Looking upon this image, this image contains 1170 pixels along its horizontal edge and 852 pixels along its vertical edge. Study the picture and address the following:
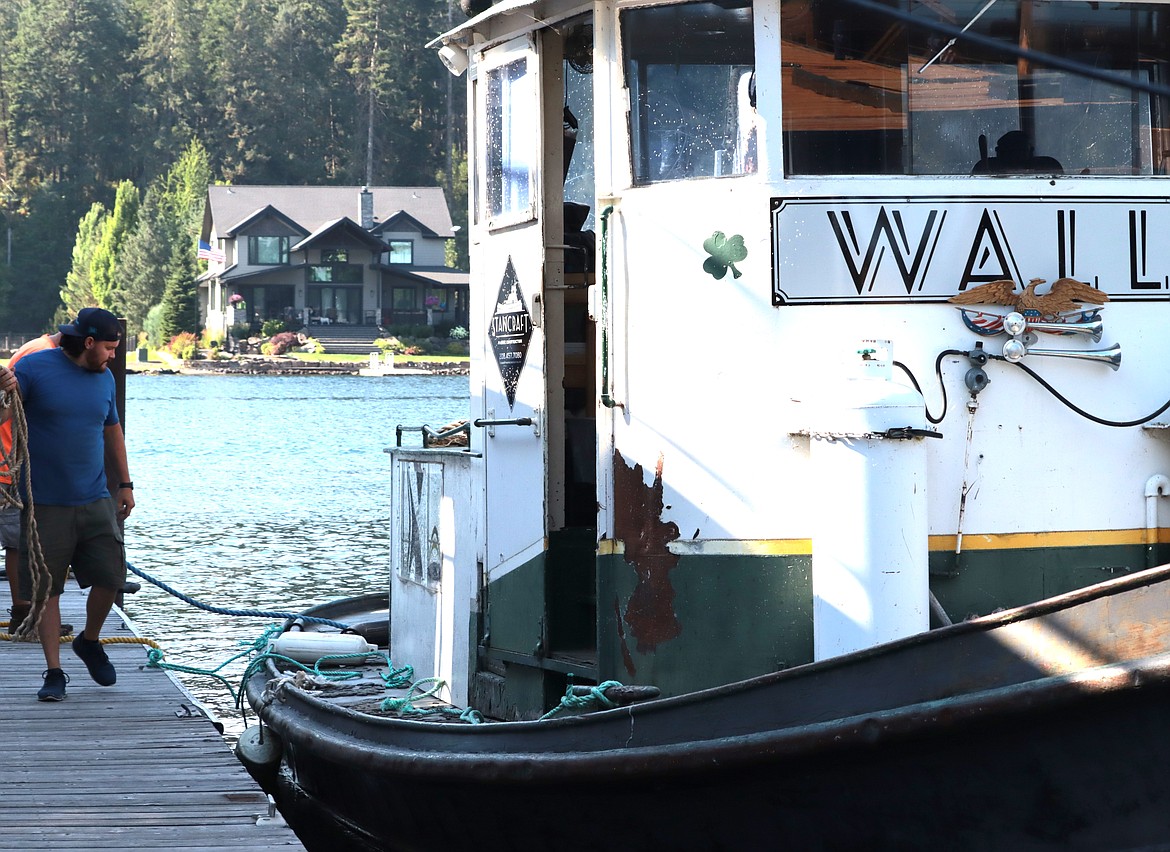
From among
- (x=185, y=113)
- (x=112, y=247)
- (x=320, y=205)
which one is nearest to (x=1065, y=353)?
(x=320, y=205)

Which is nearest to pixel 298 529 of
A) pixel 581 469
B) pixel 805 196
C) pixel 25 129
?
pixel 581 469

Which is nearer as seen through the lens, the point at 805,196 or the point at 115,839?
the point at 805,196

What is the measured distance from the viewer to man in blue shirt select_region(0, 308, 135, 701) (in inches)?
285

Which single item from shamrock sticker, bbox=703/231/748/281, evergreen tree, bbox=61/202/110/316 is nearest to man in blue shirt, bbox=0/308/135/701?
shamrock sticker, bbox=703/231/748/281

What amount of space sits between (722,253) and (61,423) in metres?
3.43

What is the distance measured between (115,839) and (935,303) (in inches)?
128

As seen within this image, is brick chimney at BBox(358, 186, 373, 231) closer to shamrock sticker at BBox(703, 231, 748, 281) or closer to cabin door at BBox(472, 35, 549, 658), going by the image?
cabin door at BBox(472, 35, 549, 658)

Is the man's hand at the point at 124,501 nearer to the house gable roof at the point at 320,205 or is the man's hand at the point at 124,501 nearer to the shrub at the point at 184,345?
the shrub at the point at 184,345

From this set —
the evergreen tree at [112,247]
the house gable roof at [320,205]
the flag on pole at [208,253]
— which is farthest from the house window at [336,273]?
the evergreen tree at [112,247]

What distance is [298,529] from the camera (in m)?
25.2

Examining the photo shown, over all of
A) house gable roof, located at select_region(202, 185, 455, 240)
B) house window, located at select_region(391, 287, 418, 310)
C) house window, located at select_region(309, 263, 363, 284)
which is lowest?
house window, located at select_region(391, 287, 418, 310)

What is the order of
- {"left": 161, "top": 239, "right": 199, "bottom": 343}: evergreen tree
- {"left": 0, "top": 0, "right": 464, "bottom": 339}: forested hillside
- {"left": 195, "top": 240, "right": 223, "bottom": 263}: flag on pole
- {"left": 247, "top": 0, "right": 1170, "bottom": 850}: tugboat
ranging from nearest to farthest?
1. {"left": 247, "top": 0, "right": 1170, "bottom": 850}: tugboat
2. {"left": 195, "top": 240, "right": 223, "bottom": 263}: flag on pole
3. {"left": 161, "top": 239, "right": 199, "bottom": 343}: evergreen tree
4. {"left": 0, "top": 0, "right": 464, "bottom": 339}: forested hillside

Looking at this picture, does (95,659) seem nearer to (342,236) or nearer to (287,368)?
(287,368)

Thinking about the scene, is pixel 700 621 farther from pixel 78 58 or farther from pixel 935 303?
pixel 78 58
